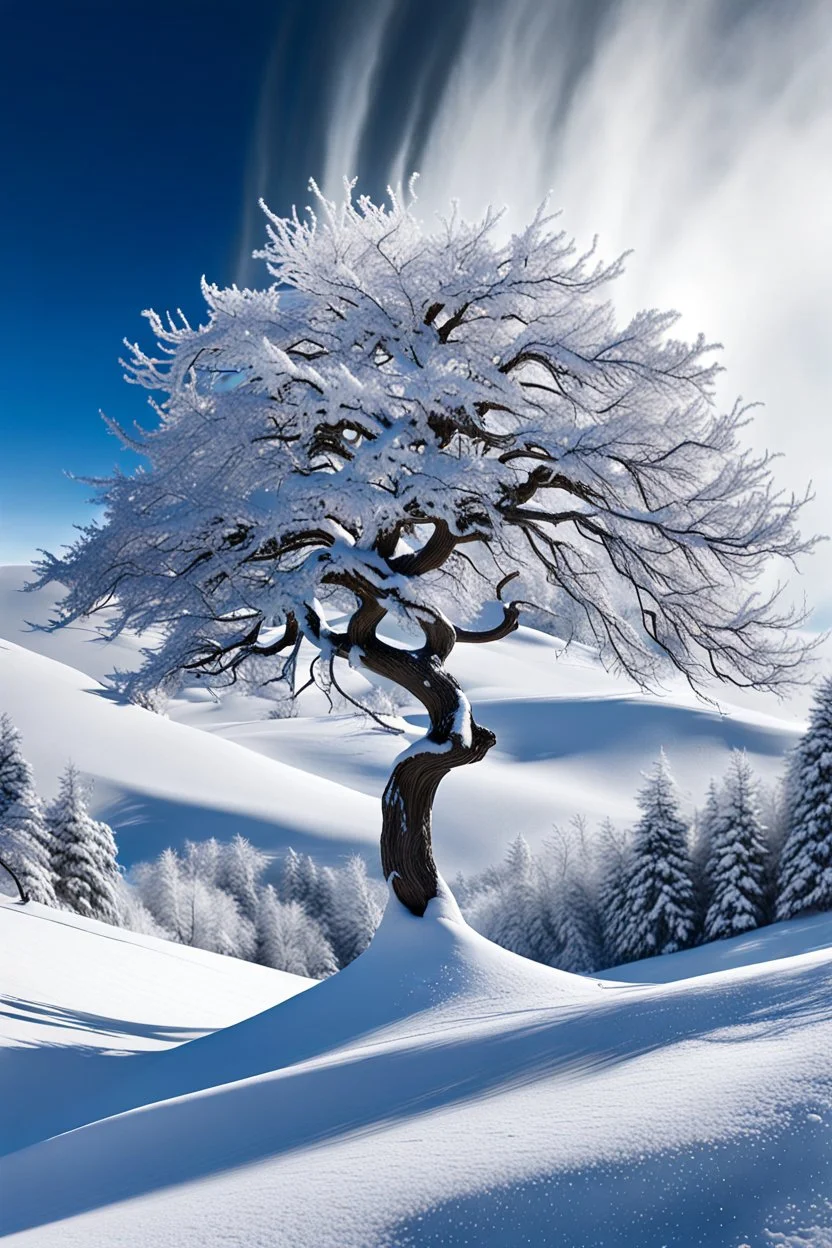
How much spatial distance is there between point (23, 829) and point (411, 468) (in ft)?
85.0

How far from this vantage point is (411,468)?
6.95 meters

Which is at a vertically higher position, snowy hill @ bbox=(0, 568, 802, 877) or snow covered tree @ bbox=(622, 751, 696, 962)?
snowy hill @ bbox=(0, 568, 802, 877)

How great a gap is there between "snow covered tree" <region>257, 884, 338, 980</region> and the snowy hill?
654cm

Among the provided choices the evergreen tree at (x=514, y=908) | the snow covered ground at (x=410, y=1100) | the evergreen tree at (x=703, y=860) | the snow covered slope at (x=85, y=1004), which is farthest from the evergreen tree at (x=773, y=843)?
the snow covered slope at (x=85, y=1004)

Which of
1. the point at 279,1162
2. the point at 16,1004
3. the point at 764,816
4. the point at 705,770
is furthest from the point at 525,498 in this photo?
the point at 705,770

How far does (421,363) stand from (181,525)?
2707mm

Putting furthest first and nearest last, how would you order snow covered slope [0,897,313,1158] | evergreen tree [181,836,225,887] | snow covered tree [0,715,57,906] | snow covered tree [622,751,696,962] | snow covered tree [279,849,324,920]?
snow covered tree [279,849,324,920], evergreen tree [181,836,225,887], snow covered tree [622,751,696,962], snow covered tree [0,715,57,906], snow covered slope [0,897,313,1158]

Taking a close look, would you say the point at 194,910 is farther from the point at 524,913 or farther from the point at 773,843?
the point at 773,843

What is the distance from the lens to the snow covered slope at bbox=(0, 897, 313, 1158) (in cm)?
608

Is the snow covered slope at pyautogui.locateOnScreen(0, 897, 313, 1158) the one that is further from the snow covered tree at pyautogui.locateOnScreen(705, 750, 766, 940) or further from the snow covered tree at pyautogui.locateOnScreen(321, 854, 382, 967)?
the snow covered tree at pyautogui.locateOnScreen(321, 854, 382, 967)

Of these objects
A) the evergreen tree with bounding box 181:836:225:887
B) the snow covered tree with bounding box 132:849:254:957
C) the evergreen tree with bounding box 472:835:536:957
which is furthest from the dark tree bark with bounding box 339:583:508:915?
the evergreen tree with bounding box 181:836:225:887

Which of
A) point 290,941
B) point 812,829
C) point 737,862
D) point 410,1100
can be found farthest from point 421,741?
point 290,941

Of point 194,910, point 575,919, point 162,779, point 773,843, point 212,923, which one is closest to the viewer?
point 773,843

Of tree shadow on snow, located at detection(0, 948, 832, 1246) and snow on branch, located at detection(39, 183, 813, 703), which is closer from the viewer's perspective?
tree shadow on snow, located at detection(0, 948, 832, 1246)
